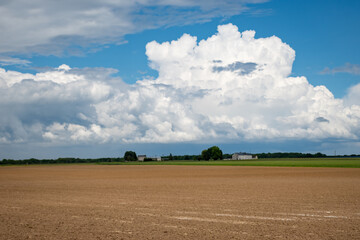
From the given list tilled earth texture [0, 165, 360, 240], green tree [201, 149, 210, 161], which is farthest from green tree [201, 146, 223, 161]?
tilled earth texture [0, 165, 360, 240]

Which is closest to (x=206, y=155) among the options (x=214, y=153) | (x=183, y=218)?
(x=214, y=153)

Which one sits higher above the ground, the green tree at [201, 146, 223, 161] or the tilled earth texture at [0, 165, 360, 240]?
the green tree at [201, 146, 223, 161]

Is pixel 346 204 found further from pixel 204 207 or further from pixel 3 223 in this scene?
pixel 3 223

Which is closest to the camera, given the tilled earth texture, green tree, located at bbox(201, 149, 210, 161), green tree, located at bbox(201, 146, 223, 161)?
the tilled earth texture

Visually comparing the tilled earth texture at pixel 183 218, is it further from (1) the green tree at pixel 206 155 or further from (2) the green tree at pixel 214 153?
(1) the green tree at pixel 206 155

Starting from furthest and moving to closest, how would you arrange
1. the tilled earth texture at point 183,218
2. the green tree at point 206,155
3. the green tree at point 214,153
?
the green tree at point 206,155 → the green tree at point 214,153 → the tilled earth texture at point 183,218

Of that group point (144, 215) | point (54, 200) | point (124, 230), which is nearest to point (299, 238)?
point (124, 230)

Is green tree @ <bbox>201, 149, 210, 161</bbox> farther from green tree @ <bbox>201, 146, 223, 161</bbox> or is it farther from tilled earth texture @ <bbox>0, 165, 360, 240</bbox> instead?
tilled earth texture @ <bbox>0, 165, 360, 240</bbox>

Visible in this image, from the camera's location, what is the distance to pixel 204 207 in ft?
66.2

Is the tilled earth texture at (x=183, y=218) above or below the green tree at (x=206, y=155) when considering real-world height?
below

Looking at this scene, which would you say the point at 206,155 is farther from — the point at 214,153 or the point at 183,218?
the point at 183,218

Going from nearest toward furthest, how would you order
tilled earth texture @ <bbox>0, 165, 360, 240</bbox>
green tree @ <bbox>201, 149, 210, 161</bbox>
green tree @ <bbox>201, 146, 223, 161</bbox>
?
tilled earth texture @ <bbox>0, 165, 360, 240</bbox> < green tree @ <bbox>201, 146, 223, 161</bbox> < green tree @ <bbox>201, 149, 210, 161</bbox>

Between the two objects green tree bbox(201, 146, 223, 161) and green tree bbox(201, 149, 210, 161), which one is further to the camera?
green tree bbox(201, 149, 210, 161)

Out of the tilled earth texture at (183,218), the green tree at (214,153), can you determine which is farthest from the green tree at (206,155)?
the tilled earth texture at (183,218)
